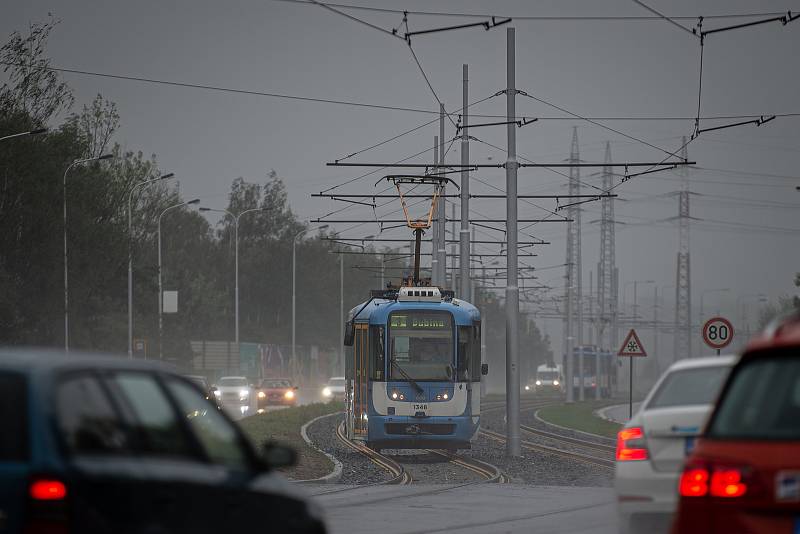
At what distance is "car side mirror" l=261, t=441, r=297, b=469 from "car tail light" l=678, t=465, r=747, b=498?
232cm

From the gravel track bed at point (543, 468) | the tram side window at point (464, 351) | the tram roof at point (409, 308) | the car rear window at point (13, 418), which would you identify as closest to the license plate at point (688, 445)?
the car rear window at point (13, 418)

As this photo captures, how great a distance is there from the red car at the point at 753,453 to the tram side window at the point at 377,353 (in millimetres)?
23172

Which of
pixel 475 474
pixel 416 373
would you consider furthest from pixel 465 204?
pixel 475 474

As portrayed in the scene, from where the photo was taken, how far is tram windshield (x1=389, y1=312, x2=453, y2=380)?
97.5 ft

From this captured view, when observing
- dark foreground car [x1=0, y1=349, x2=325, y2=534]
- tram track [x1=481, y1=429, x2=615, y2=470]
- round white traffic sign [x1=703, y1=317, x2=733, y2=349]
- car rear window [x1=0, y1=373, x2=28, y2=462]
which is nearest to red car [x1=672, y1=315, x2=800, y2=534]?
dark foreground car [x1=0, y1=349, x2=325, y2=534]

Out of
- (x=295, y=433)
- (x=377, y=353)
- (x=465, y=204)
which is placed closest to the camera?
(x=377, y=353)

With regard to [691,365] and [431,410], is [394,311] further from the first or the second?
[691,365]

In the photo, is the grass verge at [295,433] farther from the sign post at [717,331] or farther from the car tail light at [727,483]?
the car tail light at [727,483]

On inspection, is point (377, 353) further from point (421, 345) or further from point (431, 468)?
point (431, 468)

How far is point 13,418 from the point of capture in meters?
6.11

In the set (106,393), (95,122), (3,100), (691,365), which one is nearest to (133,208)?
(95,122)

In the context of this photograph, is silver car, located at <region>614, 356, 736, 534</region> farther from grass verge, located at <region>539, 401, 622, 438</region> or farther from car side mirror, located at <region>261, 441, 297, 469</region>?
grass verge, located at <region>539, 401, 622, 438</region>

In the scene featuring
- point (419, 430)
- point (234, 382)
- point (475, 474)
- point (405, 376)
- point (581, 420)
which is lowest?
point (581, 420)

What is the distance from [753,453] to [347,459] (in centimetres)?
2448
